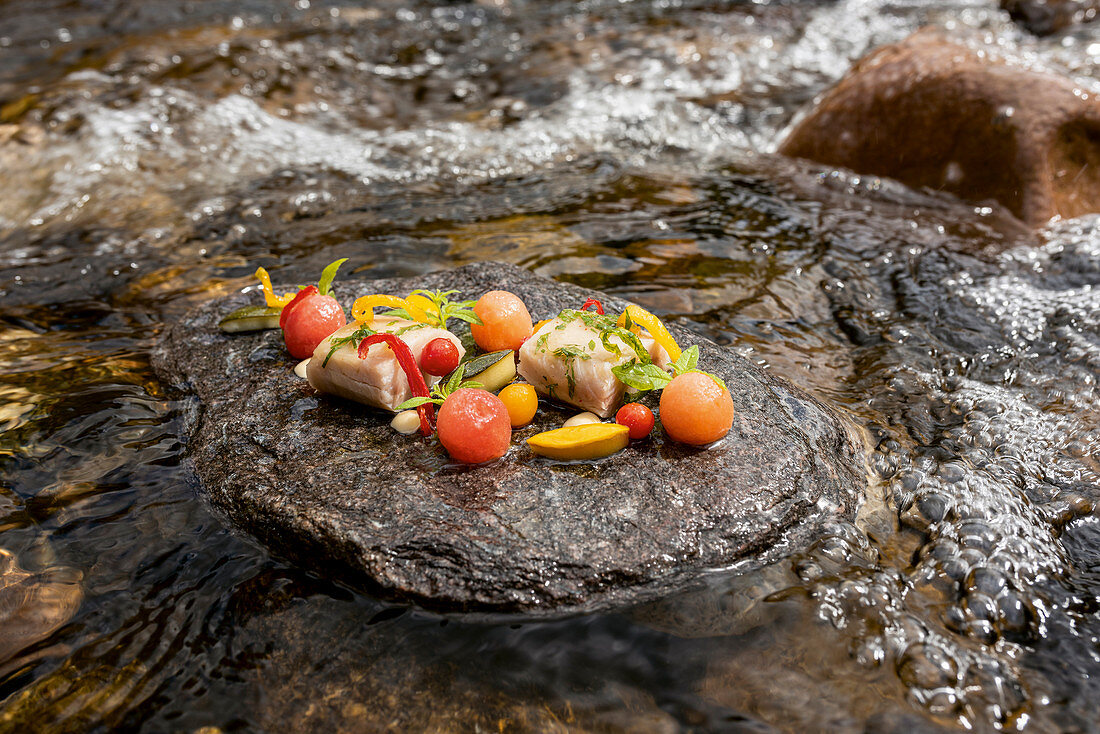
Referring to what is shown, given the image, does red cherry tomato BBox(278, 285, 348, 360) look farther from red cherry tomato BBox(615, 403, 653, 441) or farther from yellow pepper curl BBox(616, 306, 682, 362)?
red cherry tomato BBox(615, 403, 653, 441)

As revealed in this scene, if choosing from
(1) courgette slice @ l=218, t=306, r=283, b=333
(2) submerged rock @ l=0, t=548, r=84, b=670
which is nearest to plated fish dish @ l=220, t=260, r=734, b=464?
(1) courgette slice @ l=218, t=306, r=283, b=333

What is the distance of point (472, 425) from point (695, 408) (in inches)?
36.9

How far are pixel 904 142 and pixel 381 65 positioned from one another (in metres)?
7.40

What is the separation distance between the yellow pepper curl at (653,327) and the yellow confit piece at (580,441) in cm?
50

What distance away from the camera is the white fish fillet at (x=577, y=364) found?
3.16 m

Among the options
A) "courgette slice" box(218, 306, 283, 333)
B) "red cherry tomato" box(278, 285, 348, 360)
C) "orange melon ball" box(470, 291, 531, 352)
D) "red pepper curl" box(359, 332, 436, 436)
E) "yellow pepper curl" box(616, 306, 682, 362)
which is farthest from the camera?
"courgette slice" box(218, 306, 283, 333)

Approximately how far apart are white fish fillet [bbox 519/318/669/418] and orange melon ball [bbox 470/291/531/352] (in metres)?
0.13

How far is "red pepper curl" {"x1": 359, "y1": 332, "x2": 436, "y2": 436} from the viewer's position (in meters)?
3.21

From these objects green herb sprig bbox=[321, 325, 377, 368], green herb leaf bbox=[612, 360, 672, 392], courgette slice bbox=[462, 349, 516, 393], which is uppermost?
green herb sprig bbox=[321, 325, 377, 368]

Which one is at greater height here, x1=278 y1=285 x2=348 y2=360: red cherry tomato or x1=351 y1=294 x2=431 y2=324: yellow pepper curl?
x1=351 y1=294 x2=431 y2=324: yellow pepper curl

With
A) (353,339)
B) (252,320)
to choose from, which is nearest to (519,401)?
(353,339)

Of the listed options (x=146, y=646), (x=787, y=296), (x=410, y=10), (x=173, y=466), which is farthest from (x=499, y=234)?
(x=410, y=10)

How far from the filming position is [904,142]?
6859 millimetres

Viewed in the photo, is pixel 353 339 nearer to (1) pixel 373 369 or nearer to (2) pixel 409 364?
(1) pixel 373 369
